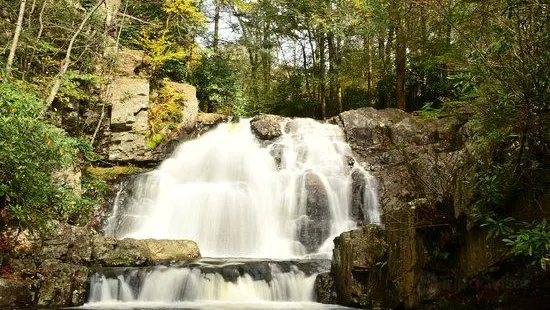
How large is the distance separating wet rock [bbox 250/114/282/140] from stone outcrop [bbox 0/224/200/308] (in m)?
6.83

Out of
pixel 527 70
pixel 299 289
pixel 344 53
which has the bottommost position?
pixel 299 289

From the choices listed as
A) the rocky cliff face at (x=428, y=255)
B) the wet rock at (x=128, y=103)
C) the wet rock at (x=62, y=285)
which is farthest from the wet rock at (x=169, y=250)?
the wet rock at (x=128, y=103)

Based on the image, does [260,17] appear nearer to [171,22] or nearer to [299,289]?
[171,22]

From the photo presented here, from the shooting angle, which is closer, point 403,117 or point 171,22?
point 403,117

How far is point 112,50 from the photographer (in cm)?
1445

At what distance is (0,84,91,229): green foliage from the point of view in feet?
21.9

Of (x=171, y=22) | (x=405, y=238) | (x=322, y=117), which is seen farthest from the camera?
(x=322, y=117)

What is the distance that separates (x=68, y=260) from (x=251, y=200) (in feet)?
17.0

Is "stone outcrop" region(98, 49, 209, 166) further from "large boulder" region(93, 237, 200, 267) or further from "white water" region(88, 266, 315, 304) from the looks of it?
"white water" region(88, 266, 315, 304)

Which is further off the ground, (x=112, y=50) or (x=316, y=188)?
(x=112, y=50)

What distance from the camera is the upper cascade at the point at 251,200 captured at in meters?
11.2

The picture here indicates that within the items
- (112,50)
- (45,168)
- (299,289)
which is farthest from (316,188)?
(112,50)

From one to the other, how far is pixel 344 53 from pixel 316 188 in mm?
10362

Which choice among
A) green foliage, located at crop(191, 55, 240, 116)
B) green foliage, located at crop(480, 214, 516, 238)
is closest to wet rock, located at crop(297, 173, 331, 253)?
green foliage, located at crop(480, 214, 516, 238)
